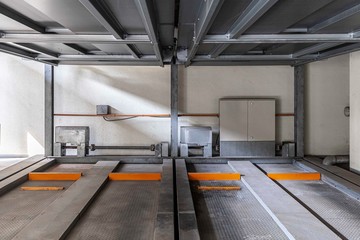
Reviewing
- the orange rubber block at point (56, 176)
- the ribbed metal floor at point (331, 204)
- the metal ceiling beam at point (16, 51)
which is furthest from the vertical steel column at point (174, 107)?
the metal ceiling beam at point (16, 51)

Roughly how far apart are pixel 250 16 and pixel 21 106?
4544 millimetres

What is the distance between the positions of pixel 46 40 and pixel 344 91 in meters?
4.95

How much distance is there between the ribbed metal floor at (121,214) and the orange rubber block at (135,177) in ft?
0.70

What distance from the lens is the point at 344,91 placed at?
5.29 metres

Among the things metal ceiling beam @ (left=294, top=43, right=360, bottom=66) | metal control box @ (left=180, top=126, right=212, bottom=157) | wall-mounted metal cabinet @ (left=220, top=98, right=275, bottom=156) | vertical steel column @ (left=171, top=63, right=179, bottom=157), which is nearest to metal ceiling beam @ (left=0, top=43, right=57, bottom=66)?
vertical steel column @ (left=171, top=63, right=179, bottom=157)

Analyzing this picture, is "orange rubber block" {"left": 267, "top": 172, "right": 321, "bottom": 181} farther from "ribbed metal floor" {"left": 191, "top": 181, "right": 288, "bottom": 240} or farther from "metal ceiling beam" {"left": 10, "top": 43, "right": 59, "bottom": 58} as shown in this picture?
"metal ceiling beam" {"left": 10, "top": 43, "right": 59, "bottom": 58}

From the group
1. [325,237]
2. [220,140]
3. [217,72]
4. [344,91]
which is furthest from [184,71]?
[325,237]

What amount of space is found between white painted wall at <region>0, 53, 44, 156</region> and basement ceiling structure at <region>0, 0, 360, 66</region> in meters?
1.15

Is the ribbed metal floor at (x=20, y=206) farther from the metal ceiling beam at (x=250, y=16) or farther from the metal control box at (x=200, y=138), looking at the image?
the metal ceiling beam at (x=250, y=16)

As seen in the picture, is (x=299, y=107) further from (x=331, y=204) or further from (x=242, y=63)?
(x=331, y=204)

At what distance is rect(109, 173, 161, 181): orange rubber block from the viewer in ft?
12.1

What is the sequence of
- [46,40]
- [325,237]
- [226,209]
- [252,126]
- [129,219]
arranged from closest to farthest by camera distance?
[325,237], [129,219], [226,209], [46,40], [252,126]

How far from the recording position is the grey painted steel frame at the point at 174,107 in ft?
16.5

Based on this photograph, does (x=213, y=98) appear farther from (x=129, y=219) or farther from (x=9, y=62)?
(x=9, y=62)
